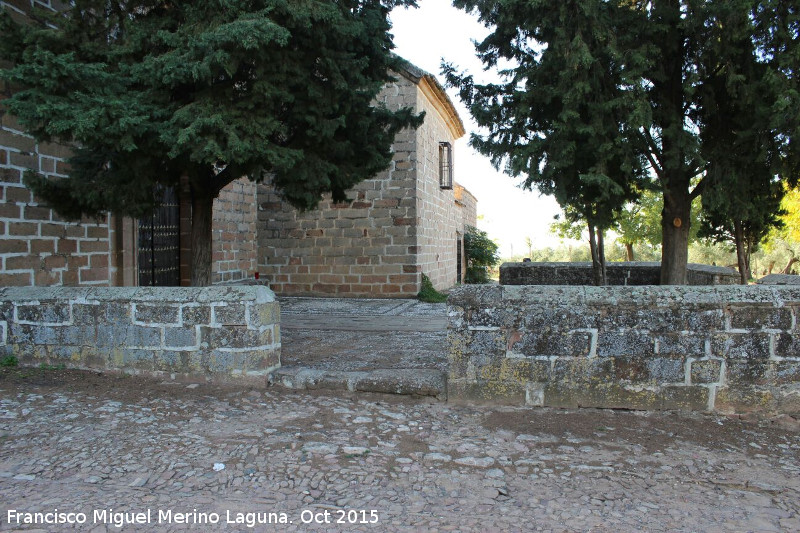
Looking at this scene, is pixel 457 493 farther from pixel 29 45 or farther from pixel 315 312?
pixel 315 312

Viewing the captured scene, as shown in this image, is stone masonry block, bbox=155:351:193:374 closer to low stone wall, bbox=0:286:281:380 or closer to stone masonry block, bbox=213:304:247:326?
low stone wall, bbox=0:286:281:380

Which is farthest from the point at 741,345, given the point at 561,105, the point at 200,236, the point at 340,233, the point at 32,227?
the point at 340,233

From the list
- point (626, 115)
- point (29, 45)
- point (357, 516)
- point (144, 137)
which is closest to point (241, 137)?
point (144, 137)

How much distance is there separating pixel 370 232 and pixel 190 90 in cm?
639

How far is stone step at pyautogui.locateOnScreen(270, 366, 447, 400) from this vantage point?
4.25 meters

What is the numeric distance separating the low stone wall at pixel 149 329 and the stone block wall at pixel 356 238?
656cm

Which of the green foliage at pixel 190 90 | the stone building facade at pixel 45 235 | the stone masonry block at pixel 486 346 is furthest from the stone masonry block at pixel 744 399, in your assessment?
the stone building facade at pixel 45 235

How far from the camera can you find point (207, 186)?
600 cm

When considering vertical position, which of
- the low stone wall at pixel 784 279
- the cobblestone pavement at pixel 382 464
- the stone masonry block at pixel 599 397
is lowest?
the cobblestone pavement at pixel 382 464

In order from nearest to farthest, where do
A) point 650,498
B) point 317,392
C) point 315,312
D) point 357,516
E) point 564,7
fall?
point 357,516
point 650,498
point 317,392
point 564,7
point 315,312

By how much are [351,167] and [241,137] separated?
4.64ft

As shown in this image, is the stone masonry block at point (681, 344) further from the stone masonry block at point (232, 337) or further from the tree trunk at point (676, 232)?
the tree trunk at point (676, 232)

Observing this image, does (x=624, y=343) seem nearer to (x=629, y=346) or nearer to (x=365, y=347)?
(x=629, y=346)

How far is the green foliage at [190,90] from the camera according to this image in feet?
14.1
